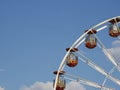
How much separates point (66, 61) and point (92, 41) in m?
2.45

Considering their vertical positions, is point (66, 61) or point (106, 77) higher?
point (66, 61)

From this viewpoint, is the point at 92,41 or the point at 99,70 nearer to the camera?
the point at 99,70

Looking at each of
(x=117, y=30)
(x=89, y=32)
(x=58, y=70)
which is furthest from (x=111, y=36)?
(x=58, y=70)

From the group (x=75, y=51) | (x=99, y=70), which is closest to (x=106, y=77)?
(x=99, y=70)

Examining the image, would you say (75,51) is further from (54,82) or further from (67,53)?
(54,82)

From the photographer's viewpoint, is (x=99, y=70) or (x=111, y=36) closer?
(x=99, y=70)

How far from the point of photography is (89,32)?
766 inches

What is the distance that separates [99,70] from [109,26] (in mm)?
3450

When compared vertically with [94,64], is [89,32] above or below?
above

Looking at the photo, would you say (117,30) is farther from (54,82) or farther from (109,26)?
(54,82)

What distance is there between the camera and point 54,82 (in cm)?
1841

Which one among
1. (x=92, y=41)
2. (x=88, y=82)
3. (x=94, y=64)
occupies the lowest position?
(x=88, y=82)

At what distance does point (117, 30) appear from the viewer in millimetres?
20016

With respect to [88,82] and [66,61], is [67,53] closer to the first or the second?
[66,61]
